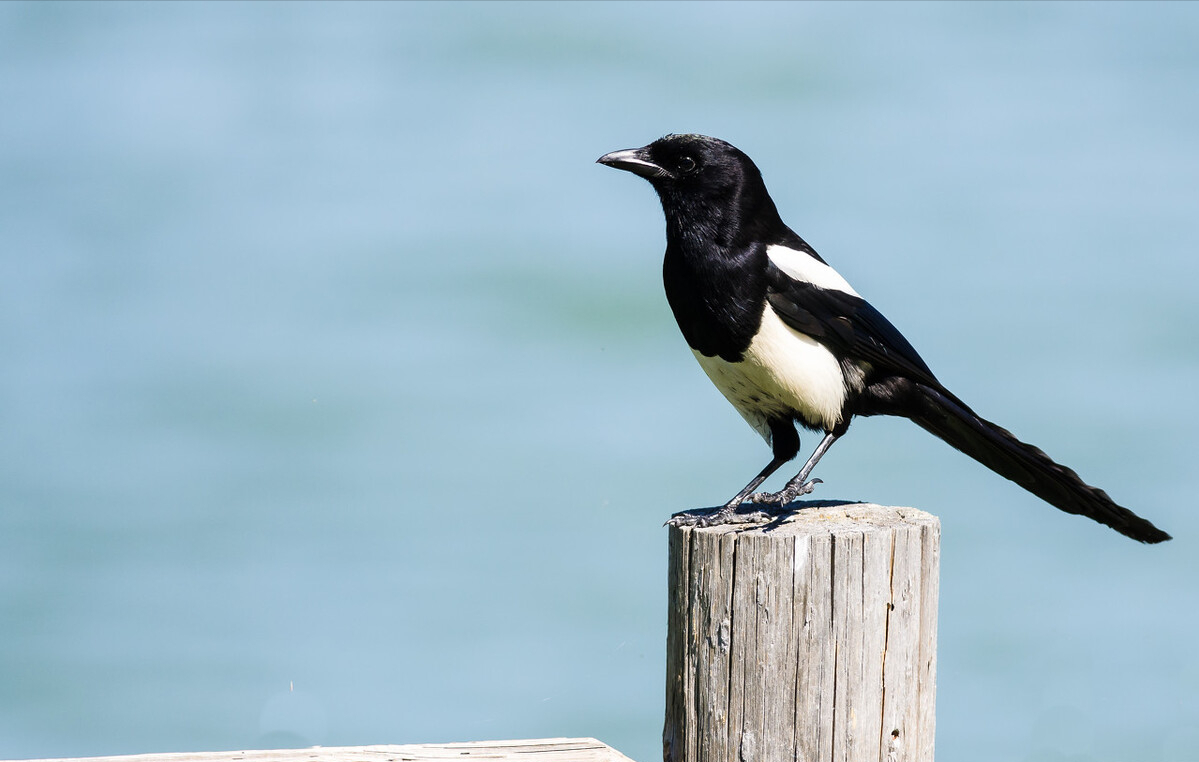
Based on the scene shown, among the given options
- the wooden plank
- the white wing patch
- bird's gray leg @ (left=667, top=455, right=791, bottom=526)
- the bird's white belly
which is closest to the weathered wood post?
the wooden plank

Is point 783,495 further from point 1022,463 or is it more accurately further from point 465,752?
point 465,752

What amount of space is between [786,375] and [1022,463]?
718 millimetres

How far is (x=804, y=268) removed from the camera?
11.7 feet

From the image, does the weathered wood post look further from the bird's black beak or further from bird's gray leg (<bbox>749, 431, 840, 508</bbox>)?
the bird's black beak

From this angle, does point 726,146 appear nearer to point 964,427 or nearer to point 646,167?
point 646,167

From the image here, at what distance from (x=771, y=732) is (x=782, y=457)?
58.5 inches

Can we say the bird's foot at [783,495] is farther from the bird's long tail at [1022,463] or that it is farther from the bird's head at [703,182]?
the bird's head at [703,182]

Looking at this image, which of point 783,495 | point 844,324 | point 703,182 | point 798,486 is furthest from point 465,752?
point 703,182

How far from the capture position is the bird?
3.46 m

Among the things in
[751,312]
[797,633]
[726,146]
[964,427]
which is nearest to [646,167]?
[726,146]

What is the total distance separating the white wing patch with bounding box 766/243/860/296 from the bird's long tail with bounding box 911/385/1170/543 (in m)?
0.43

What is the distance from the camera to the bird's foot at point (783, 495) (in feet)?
10.6

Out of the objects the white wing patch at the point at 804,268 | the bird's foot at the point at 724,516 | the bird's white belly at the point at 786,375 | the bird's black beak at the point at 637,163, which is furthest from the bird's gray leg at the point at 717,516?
the bird's black beak at the point at 637,163

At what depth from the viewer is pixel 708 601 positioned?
8.04 ft
